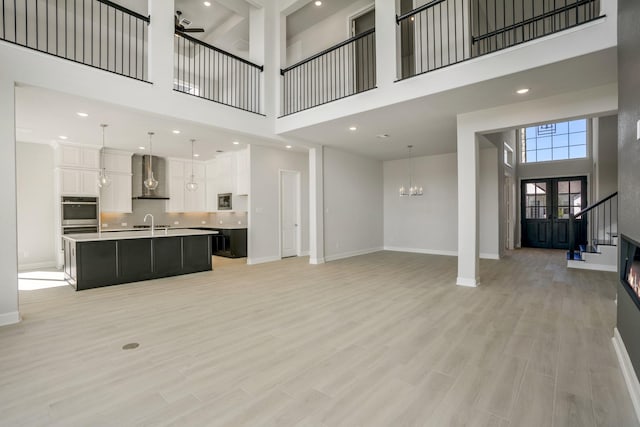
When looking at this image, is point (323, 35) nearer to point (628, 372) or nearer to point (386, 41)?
point (386, 41)

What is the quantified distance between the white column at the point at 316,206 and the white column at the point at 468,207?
10.5 ft

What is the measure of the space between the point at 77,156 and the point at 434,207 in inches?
360

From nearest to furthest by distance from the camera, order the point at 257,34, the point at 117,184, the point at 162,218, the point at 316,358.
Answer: the point at 316,358 → the point at 257,34 → the point at 117,184 → the point at 162,218

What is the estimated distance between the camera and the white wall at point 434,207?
7637 millimetres

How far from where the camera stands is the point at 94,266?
4.93 m

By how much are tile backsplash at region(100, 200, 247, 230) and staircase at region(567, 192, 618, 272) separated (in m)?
8.05

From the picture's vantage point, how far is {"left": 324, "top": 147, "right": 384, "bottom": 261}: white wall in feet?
25.1

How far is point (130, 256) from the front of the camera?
531 centimetres

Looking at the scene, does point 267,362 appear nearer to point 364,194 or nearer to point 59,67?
point 59,67

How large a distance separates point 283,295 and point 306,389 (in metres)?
2.39

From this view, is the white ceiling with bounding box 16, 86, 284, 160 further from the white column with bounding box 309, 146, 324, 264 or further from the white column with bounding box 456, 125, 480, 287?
the white column with bounding box 456, 125, 480, 287

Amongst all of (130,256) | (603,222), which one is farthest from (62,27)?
(603,222)

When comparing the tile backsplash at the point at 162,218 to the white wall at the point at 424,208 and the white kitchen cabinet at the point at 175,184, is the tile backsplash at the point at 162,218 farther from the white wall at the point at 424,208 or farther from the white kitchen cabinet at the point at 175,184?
the white wall at the point at 424,208

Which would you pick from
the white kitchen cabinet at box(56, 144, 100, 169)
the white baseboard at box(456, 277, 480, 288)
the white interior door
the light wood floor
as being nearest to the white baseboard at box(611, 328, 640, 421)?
the light wood floor
